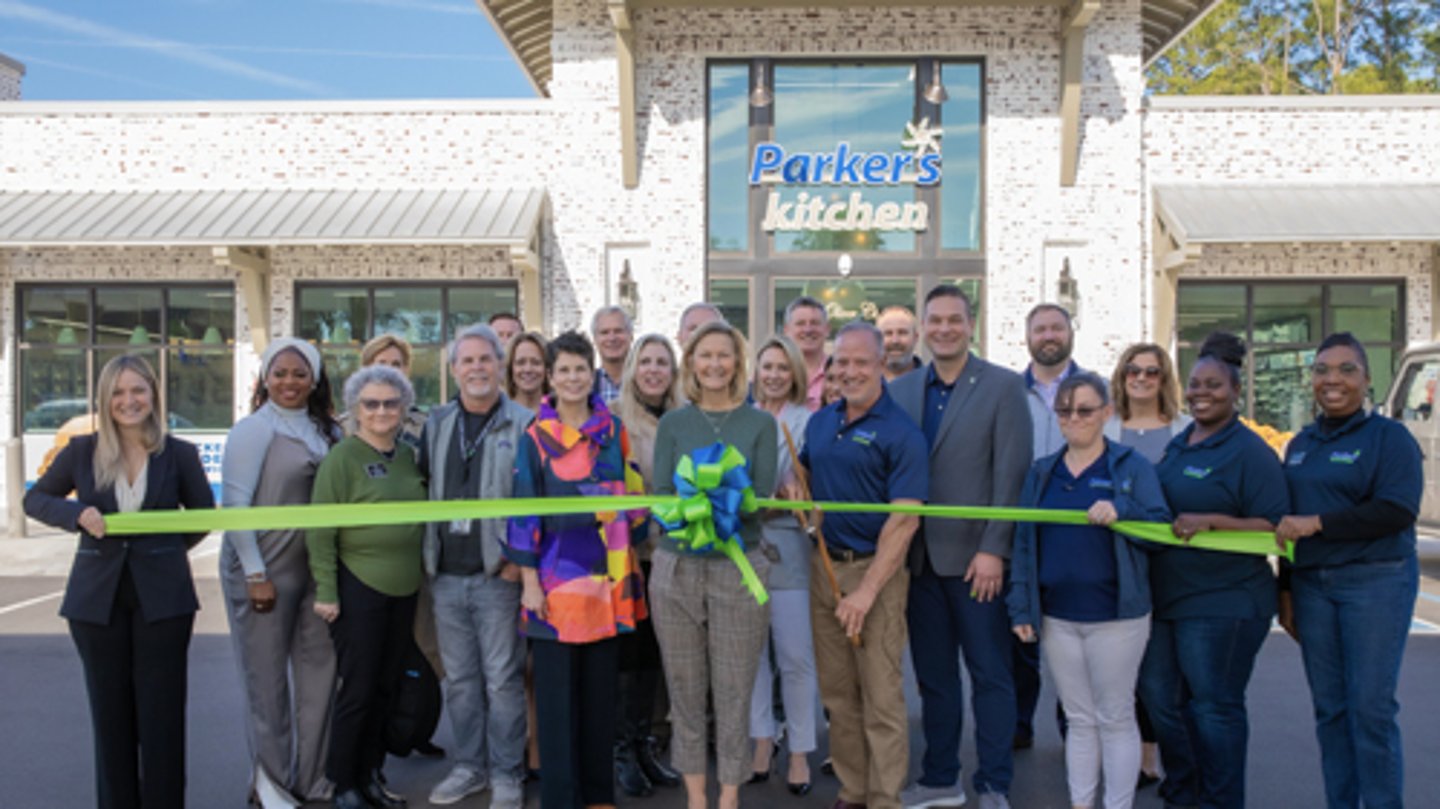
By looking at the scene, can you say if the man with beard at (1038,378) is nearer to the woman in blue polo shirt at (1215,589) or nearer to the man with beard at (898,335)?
the man with beard at (898,335)

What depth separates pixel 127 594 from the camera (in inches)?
167

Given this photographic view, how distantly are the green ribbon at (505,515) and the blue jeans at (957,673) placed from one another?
1.31 feet

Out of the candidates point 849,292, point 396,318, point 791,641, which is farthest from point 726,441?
point 396,318

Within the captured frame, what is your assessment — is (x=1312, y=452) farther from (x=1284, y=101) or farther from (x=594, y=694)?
(x=1284, y=101)

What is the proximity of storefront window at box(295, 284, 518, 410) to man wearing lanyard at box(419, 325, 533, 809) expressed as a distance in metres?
11.1

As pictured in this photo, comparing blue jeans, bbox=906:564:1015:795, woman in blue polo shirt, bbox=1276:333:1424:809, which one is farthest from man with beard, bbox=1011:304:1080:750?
woman in blue polo shirt, bbox=1276:333:1424:809

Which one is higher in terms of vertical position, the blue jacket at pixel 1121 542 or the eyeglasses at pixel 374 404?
the eyeglasses at pixel 374 404

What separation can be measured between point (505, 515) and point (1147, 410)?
3.07m

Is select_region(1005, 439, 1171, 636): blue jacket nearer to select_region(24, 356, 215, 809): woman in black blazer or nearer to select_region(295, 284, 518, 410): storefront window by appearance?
select_region(24, 356, 215, 809): woman in black blazer

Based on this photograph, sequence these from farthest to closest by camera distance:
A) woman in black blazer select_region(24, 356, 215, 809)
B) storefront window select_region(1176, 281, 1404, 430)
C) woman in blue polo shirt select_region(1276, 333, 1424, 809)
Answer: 1. storefront window select_region(1176, 281, 1404, 430)
2. woman in black blazer select_region(24, 356, 215, 809)
3. woman in blue polo shirt select_region(1276, 333, 1424, 809)

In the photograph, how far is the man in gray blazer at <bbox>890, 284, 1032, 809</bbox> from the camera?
4.70 metres

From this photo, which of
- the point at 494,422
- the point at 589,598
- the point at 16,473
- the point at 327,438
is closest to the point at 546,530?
the point at 589,598

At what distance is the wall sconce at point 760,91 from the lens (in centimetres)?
1488

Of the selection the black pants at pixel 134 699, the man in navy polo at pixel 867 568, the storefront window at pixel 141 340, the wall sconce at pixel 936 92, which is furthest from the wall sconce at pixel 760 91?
the black pants at pixel 134 699
